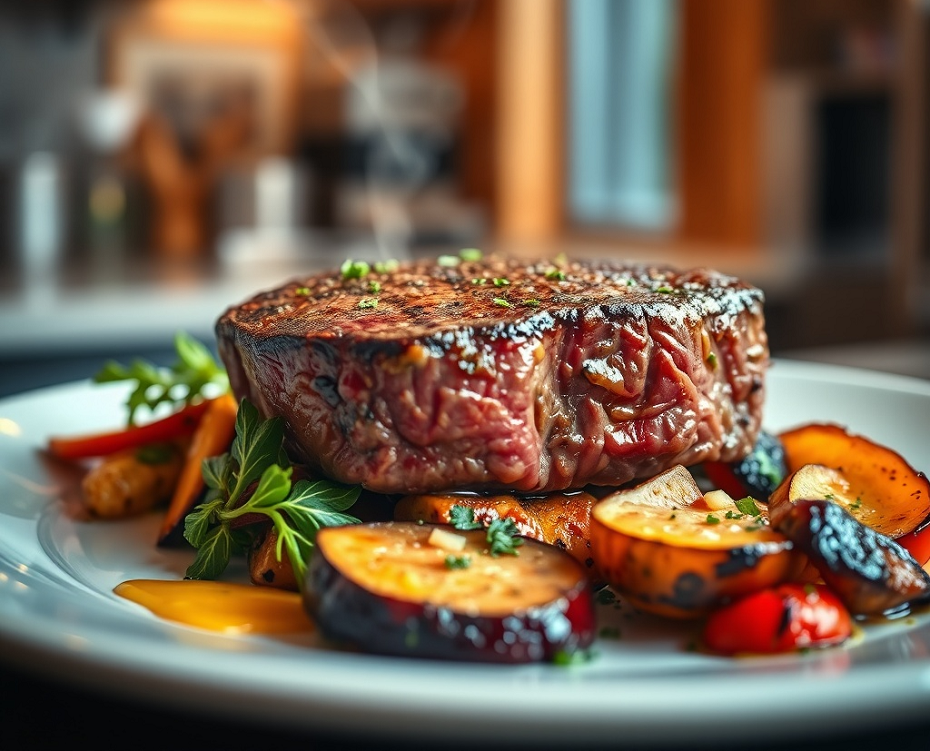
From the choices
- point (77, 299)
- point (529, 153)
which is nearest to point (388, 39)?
point (529, 153)

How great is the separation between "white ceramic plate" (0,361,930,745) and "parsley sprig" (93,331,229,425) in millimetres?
691

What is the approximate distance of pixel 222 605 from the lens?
120 cm

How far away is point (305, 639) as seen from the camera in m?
1.13

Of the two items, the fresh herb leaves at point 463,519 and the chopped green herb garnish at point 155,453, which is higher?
the fresh herb leaves at point 463,519

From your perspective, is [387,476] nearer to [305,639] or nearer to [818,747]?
[305,639]

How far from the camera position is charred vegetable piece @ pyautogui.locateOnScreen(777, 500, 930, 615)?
115 centimetres

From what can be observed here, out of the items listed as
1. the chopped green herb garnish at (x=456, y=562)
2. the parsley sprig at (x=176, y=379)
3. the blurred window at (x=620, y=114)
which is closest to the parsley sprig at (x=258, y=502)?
the chopped green herb garnish at (x=456, y=562)

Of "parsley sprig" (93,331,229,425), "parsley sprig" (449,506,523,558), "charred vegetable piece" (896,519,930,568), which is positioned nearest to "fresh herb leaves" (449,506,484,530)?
"parsley sprig" (449,506,523,558)

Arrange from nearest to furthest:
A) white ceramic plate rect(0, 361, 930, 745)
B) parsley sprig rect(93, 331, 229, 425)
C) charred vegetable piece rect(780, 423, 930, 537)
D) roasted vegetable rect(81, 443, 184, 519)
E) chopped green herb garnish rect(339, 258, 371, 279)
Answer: white ceramic plate rect(0, 361, 930, 745)
charred vegetable piece rect(780, 423, 930, 537)
roasted vegetable rect(81, 443, 184, 519)
chopped green herb garnish rect(339, 258, 371, 279)
parsley sprig rect(93, 331, 229, 425)

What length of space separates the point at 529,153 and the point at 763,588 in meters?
5.02

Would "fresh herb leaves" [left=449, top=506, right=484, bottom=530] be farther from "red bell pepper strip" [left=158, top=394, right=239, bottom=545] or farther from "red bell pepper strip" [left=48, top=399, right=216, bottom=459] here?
"red bell pepper strip" [left=48, top=399, right=216, bottom=459]

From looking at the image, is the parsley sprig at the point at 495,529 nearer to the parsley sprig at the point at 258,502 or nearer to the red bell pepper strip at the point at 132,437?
the parsley sprig at the point at 258,502

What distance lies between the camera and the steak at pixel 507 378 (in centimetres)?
132

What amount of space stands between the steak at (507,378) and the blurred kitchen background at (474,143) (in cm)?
252
